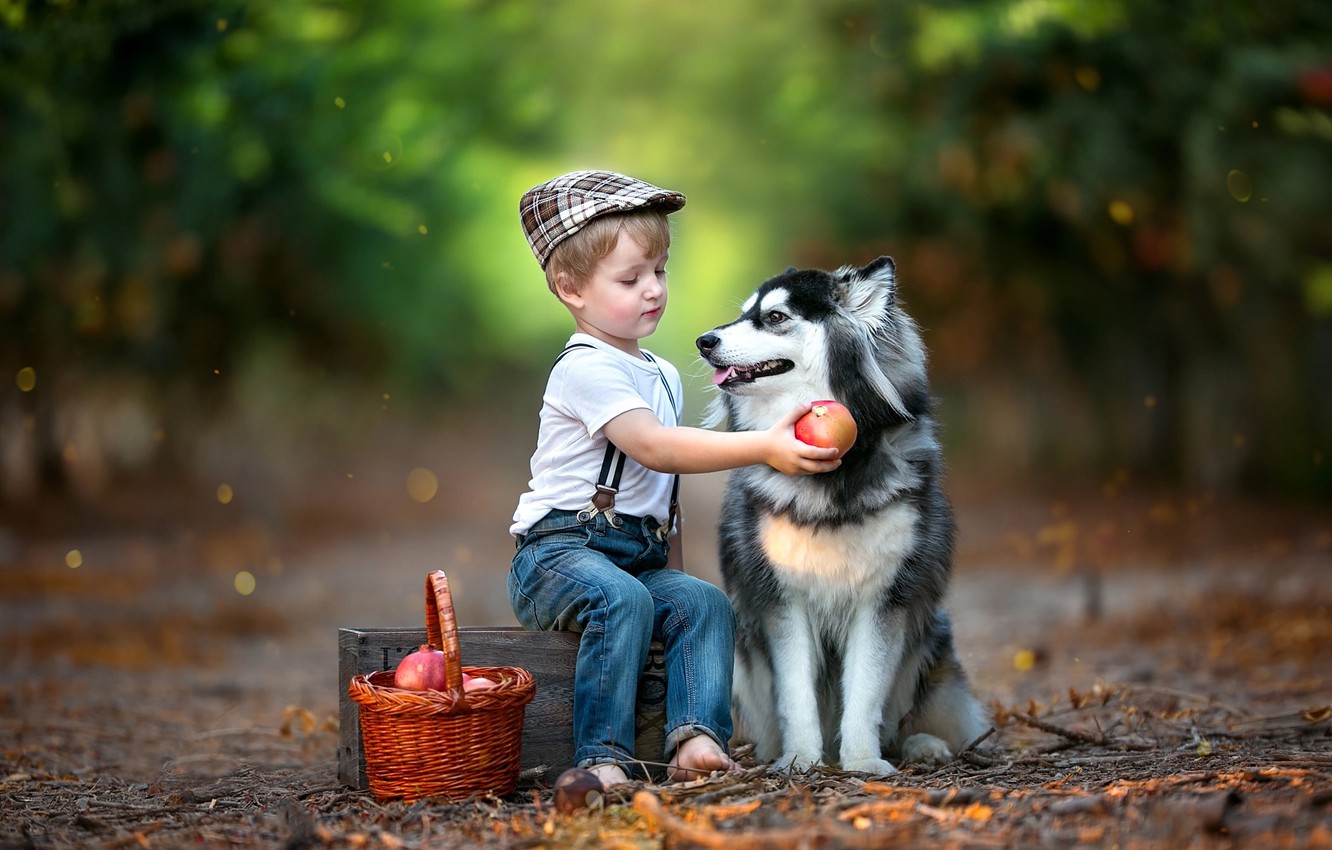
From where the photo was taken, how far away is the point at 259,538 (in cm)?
1204

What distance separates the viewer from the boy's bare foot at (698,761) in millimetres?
3123

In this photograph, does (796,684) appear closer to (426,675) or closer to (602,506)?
(602,506)

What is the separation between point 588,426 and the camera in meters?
3.27

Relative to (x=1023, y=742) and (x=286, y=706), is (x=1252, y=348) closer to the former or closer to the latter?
(x=1023, y=742)

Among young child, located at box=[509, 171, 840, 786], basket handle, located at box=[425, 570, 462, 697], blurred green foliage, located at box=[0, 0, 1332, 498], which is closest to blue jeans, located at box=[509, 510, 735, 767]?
young child, located at box=[509, 171, 840, 786]

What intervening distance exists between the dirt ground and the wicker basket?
8 cm

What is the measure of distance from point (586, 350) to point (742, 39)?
37.2 feet

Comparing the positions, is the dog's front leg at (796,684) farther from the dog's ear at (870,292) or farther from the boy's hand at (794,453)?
the dog's ear at (870,292)

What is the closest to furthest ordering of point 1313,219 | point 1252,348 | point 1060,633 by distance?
point 1060,633
point 1313,219
point 1252,348

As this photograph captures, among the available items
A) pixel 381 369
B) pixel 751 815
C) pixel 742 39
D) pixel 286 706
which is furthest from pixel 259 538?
pixel 751 815

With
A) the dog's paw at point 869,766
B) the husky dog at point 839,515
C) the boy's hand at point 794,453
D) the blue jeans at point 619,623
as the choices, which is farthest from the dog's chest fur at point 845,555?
the dog's paw at point 869,766

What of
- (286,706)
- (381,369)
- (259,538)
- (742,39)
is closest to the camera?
(286,706)

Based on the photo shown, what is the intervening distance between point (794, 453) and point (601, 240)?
2.70 ft

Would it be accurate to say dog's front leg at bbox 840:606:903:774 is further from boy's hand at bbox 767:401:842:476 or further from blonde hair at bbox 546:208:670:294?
blonde hair at bbox 546:208:670:294
